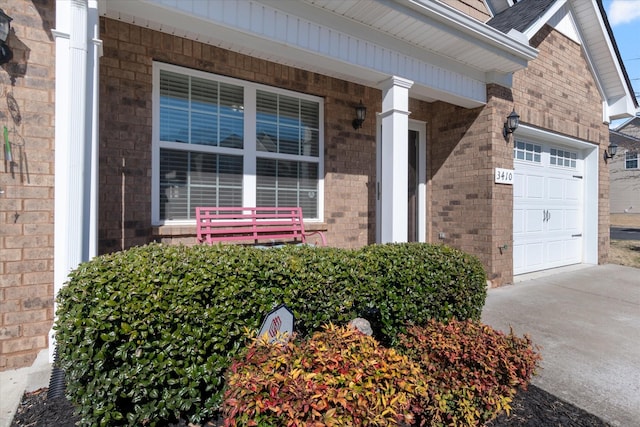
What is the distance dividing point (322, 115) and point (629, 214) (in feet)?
93.3

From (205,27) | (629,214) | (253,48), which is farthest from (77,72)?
(629,214)

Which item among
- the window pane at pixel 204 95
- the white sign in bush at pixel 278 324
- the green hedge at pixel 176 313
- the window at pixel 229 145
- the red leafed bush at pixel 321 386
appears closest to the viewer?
the red leafed bush at pixel 321 386

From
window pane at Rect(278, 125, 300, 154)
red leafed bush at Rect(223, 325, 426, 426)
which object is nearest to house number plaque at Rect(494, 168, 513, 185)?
window pane at Rect(278, 125, 300, 154)

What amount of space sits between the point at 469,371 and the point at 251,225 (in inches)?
129

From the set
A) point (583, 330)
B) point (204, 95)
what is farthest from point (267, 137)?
point (583, 330)

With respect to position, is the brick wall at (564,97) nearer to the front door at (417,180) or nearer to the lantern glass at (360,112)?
the front door at (417,180)

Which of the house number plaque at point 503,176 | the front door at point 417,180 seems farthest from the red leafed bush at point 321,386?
the front door at point 417,180

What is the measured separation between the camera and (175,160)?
439cm

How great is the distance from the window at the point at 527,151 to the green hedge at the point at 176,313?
5.29m

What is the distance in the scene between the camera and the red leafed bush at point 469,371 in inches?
81.0

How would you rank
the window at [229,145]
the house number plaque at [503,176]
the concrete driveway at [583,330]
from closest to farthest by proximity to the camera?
the concrete driveway at [583,330], the window at [229,145], the house number plaque at [503,176]

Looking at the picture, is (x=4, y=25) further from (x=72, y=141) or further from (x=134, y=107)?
(x=134, y=107)

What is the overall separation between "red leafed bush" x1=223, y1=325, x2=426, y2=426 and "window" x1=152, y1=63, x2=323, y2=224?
9.65 ft

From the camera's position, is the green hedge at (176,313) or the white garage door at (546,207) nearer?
the green hedge at (176,313)
